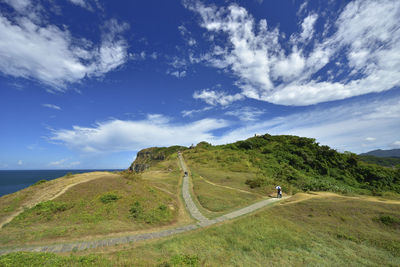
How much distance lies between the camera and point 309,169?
3847cm

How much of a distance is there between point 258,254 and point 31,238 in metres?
14.1

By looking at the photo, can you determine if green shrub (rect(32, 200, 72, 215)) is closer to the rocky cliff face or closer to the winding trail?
the winding trail

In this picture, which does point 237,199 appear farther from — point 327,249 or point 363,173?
point 363,173

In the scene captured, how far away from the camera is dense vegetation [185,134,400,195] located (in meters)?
27.6

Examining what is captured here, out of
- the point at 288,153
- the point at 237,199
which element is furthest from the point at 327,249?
the point at 288,153

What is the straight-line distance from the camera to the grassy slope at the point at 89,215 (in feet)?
34.6

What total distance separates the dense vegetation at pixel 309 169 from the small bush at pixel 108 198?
1910 cm

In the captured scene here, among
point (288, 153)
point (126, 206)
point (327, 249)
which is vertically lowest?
point (327, 249)

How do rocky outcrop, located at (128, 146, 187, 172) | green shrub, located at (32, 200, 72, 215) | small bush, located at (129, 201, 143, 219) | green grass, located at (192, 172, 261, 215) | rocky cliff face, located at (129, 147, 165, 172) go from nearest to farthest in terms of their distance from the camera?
green shrub, located at (32, 200, 72, 215), small bush, located at (129, 201, 143, 219), green grass, located at (192, 172, 261, 215), rocky outcrop, located at (128, 146, 187, 172), rocky cliff face, located at (129, 147, 165, 172)

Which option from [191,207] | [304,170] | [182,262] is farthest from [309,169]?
[182,262]

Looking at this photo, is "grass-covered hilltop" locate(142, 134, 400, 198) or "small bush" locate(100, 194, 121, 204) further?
"grass-covered hilltop" locate(142, 134, 400, 198)

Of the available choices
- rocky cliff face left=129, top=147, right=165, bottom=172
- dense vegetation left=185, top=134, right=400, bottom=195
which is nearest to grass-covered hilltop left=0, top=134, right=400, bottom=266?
dense vegetation left=185, top=134, right=400, bottom=195

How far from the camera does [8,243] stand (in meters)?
9.41

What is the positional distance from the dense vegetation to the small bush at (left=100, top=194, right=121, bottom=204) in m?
19.1
